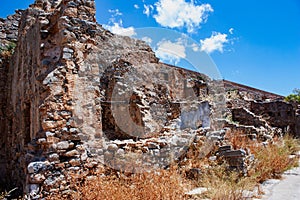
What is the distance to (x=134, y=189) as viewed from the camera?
4.02m

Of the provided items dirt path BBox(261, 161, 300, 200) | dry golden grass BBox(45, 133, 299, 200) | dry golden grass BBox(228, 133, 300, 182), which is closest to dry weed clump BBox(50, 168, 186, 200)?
dry golden grass BBox(45, 133, 299, 200)

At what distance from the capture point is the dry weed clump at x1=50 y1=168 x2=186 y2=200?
12.1 ft

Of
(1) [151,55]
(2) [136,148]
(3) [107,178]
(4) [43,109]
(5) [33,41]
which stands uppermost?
(1) [151,55]

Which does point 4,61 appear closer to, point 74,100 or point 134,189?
point 74,100

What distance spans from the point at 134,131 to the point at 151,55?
3426mm

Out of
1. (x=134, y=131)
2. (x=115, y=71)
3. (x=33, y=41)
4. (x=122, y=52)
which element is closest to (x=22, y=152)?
(x=33, y=41)

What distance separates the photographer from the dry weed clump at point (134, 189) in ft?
12.1

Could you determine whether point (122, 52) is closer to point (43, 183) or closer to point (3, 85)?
point (3, 85)

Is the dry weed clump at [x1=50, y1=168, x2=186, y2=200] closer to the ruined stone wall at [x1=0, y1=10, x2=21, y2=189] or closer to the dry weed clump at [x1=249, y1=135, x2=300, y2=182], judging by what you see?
the dry weed clump at [x1=249, y1=135, x2=300, y2=182]

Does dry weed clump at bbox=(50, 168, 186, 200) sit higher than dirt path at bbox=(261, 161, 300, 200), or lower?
higher

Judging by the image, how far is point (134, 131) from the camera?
304 inches

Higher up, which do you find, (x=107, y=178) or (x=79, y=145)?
(x=79, y=145)

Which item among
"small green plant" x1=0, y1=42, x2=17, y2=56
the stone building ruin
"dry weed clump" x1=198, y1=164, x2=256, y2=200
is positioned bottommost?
"dry weed clump" x1=198, y1=164, x2=256, y2=200

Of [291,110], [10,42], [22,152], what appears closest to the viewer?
[22,152]
